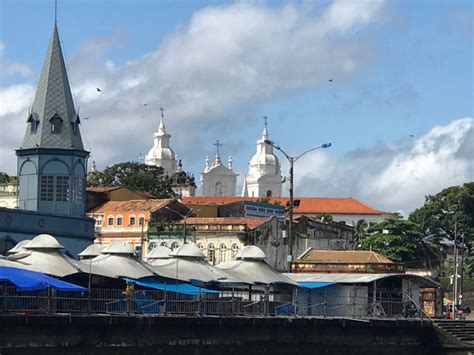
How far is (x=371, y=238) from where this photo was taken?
122312 millimetres

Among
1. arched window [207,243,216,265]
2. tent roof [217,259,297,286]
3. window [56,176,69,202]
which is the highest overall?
window [56,176,69,202]

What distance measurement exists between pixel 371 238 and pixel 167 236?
30.9 meters

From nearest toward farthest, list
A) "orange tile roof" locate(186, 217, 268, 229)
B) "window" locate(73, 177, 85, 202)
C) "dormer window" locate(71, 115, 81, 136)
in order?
1. "window" locate(73, 177, 85, 202)
2. "dormer window" locate(71, 115, 81, 136)
3. "orange tile roof" locate(186, 217, 268, 229)

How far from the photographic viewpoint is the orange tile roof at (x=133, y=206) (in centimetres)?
10062

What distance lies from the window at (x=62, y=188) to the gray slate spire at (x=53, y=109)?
6.10 ft

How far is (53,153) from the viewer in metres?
72.9

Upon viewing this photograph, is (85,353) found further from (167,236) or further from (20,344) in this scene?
(167,236)

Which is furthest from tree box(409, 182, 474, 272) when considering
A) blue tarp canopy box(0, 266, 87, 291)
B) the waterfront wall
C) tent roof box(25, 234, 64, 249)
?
blue tarp canopy box(0, 266, 87, 291)

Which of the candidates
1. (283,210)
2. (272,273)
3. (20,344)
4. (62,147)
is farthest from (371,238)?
(20,344)

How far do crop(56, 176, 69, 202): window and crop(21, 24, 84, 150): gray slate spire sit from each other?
1.86m

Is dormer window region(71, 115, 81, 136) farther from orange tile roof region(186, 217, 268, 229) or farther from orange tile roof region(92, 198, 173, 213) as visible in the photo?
orange tile roof region(92, 198, 173, 213)

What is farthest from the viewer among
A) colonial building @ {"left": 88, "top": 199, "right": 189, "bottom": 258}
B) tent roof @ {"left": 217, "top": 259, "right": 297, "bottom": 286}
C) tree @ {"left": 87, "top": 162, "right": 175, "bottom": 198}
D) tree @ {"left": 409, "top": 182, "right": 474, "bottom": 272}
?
tree @ {"left": 409, "top": 182, "right": 474, "bottom": 272}

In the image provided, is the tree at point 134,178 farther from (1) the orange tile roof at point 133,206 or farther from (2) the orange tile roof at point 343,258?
(2) the orange tile roof at point 343,258

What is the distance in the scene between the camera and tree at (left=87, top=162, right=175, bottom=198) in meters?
136
